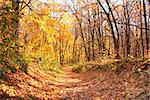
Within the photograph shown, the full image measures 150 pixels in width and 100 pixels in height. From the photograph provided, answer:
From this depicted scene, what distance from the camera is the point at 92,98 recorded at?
1069 cm

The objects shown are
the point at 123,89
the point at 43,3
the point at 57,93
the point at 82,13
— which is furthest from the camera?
the point at 82,13

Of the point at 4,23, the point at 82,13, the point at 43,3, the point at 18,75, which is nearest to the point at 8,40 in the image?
the point at 4,23

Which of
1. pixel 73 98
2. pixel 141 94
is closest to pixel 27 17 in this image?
Result: pixel 73 98

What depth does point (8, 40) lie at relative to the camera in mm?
9906

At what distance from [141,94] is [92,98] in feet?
8.03

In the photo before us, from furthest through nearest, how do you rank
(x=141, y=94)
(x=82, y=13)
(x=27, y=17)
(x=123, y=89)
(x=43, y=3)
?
(x=82, y=13)
(x=43, y=3)
(x=27, y=17)
(x=123, y=89)
(x=141, y=94)

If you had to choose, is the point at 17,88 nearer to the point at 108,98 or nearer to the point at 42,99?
the point at 42,99

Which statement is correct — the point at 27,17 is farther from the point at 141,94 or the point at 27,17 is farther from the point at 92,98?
the point at 141,94

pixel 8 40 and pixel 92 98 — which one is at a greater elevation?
pixel 8 40

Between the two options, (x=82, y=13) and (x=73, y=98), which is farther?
(x=82, y=13)

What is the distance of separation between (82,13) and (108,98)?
3322 centimetres

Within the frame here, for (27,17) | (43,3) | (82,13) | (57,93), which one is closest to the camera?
(57,93)

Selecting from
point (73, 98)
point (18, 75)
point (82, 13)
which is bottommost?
point (73, 98)

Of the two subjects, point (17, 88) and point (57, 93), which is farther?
point (57, 93)
